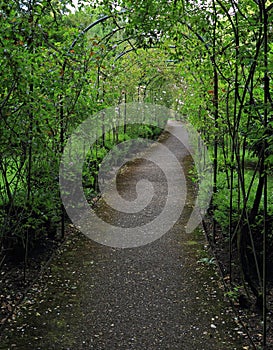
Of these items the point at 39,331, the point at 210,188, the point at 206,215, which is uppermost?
the point at 210,188

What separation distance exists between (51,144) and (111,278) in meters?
1.48

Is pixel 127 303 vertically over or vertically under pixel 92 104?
under

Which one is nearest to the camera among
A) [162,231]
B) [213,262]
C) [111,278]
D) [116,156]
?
[111,278]

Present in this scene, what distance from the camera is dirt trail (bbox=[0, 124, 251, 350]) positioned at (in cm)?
302

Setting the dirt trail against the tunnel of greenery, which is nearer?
the tunnel of greenery

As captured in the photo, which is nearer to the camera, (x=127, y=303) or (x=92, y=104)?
(x=127, y=303)

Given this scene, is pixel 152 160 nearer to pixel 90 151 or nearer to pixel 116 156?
pixel 116 156

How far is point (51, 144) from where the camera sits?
4.57 m

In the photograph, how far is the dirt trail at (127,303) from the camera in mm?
3018

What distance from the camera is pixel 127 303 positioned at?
360 centimetres

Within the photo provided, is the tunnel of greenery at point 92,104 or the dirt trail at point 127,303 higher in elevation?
the tunnel of greenery at point 92,104

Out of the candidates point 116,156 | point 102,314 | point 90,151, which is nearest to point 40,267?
point 102,314

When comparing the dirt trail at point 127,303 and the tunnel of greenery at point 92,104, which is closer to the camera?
the tunnel of greenery at point 92,104

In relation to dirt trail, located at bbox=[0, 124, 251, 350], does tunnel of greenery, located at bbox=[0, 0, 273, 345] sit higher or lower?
higher
